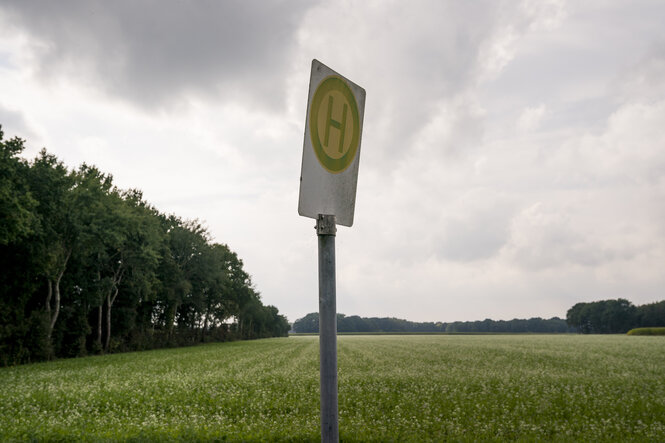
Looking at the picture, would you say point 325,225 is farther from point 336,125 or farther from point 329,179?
point 336,125

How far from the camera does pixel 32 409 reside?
12211mm

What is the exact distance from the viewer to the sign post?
2.71 meters

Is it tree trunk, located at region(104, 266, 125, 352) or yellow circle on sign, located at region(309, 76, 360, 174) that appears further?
tree trunk, located at region(104, 266, 125, 352)

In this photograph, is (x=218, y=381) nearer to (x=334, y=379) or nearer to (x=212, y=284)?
(x=334, y=379)

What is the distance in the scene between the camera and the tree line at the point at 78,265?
30625mm

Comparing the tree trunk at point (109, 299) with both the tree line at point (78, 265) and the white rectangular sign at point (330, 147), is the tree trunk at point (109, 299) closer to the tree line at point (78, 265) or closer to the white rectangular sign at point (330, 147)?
the tree line at point (78, 265)

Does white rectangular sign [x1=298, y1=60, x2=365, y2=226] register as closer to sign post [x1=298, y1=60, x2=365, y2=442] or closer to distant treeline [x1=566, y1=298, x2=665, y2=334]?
sign post [x1=298, y1=60, x2=365, y2=442]

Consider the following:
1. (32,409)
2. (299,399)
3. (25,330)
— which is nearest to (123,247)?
(25,330)

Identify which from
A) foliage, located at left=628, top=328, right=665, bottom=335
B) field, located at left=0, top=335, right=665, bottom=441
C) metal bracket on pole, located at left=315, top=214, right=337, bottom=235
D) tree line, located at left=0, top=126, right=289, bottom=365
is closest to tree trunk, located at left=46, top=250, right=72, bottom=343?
tree line, located at left=0, top=126, right=289, bottom=365

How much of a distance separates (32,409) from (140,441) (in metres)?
7.85

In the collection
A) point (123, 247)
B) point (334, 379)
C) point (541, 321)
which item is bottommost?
point (541, 321)

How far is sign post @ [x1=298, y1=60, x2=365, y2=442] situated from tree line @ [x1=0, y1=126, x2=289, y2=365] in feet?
106

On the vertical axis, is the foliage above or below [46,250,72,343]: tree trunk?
below

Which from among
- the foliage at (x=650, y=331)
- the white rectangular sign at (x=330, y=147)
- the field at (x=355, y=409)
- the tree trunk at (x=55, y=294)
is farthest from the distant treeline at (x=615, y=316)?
the white rectangular sign at (x=330, y=147)
